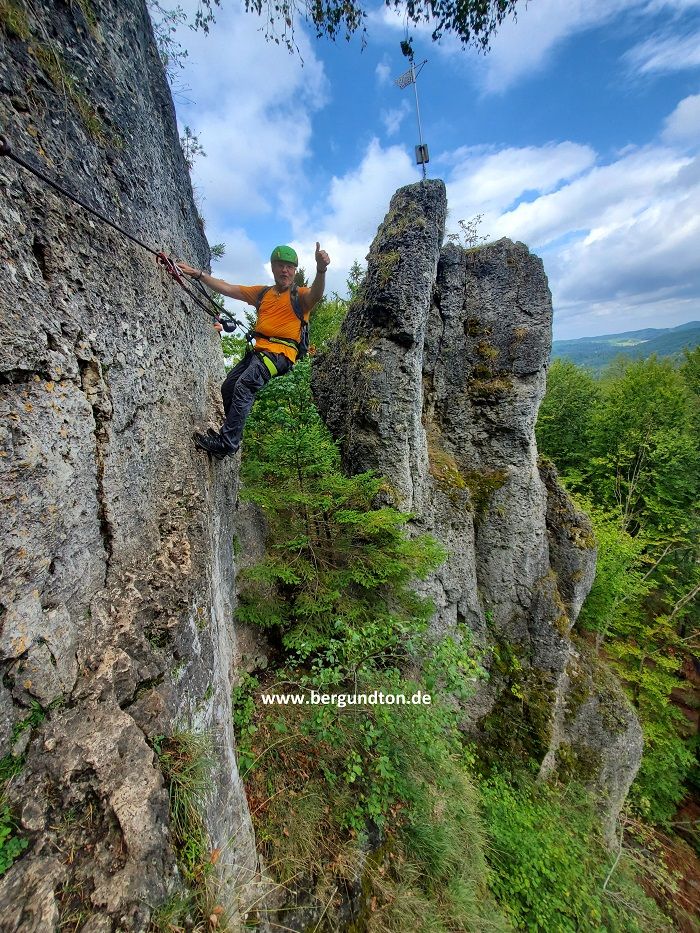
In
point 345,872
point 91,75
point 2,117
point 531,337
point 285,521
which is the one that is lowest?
point 345,872

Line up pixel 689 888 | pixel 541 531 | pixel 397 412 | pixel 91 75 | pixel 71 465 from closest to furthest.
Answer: pixel 71 465 → pixel 91 75 → pixel 397 412 → pixel 541 531 → pixel 689 888

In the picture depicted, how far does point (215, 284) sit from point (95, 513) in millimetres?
3109

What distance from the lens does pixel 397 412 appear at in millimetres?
6750

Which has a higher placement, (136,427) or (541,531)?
(136,427)

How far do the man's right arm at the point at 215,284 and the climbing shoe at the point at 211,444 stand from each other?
1706 millimetres

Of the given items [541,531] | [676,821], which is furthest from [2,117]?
[676,821]

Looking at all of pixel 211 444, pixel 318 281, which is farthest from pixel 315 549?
pixel 318 281

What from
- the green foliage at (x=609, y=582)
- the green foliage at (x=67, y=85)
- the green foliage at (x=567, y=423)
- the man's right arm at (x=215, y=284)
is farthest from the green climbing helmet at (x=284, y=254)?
the green foliage at (x=567, y=423)

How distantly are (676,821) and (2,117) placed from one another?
23.7 meters

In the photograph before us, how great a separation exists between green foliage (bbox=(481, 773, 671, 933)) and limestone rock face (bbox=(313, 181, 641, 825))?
29.7 inches

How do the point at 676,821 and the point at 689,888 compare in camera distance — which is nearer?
the point at 689,888

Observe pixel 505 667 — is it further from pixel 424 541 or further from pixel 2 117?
pixel 2 117

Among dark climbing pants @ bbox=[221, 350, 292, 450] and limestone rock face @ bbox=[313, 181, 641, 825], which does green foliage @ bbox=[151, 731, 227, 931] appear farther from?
limestone rock face @ bbox=[313, 181, 641, 825]

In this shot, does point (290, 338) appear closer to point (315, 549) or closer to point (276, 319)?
point (276, 319)
